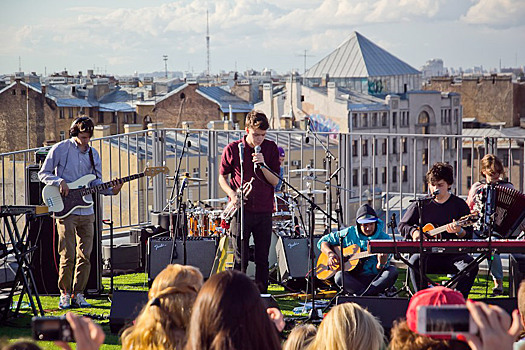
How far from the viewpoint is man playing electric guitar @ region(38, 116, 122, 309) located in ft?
23.2

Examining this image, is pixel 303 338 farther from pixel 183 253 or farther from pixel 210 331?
pixel 183 253

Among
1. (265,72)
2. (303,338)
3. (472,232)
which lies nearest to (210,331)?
(303,338)

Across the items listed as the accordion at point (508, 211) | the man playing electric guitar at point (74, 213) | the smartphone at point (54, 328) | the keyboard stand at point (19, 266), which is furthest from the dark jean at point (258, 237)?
the smartphone at point (54, 328)

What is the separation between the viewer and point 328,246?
7.06 meters

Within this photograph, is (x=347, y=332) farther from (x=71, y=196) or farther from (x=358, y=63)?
(x=358, y=63)

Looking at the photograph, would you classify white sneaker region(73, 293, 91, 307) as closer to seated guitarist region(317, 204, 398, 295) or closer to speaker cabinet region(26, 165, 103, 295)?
speaker cabinet region(26, 165, 103, 295)

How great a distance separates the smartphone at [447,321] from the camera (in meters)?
2.06

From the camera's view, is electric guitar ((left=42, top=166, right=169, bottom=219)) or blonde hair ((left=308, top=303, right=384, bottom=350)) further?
electric guitar ((left=42, top=166, right=169, bottom=219))

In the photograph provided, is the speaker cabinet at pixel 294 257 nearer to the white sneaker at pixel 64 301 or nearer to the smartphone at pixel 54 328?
the white sneaker at pixel 64 301

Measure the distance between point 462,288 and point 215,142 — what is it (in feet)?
13.7

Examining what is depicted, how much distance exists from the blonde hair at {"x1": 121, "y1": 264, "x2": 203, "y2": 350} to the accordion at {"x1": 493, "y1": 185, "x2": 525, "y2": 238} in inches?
158

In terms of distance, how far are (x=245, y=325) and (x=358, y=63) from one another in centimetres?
8670

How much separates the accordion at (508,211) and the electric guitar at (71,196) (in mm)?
3242

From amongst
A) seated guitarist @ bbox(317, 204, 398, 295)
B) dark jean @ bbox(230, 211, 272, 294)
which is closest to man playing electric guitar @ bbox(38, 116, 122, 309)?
dark jean @ bbox(230, 211, 272, 294)
